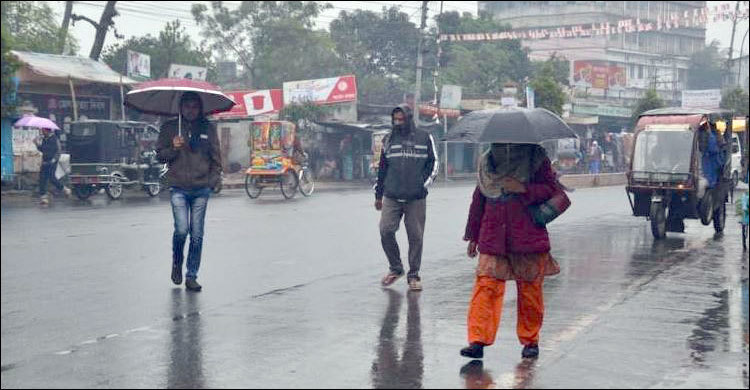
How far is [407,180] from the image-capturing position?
33.6 ft

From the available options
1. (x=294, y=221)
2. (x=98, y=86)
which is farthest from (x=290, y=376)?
(x=98, y=86)

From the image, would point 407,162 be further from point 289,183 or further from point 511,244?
point 289,183

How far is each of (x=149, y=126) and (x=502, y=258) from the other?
832 inches

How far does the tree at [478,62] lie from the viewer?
6625 cm

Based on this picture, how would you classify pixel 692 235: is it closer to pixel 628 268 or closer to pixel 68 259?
pixel 628 268

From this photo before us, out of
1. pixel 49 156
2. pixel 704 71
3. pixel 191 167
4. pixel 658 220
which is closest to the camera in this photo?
pixel 191 167

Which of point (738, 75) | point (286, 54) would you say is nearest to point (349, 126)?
point (286, 54)

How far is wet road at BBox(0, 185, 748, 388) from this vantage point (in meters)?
6.45

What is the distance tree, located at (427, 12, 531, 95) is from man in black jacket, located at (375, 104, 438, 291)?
175ft

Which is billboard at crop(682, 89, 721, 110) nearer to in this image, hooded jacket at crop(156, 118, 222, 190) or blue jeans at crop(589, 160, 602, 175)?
blue jeans at crop(589, 160, 602, 175)

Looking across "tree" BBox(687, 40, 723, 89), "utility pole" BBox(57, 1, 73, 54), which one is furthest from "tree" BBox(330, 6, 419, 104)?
"tree" BBox(687, 40, 723, 89)

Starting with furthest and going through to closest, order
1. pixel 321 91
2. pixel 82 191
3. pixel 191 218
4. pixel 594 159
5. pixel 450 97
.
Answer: pixel 594 159
pixel 450 97
pixel 321 91
pixel 82 191
pixel 191 218

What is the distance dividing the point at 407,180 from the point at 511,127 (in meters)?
3.13

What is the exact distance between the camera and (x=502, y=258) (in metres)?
7.02
